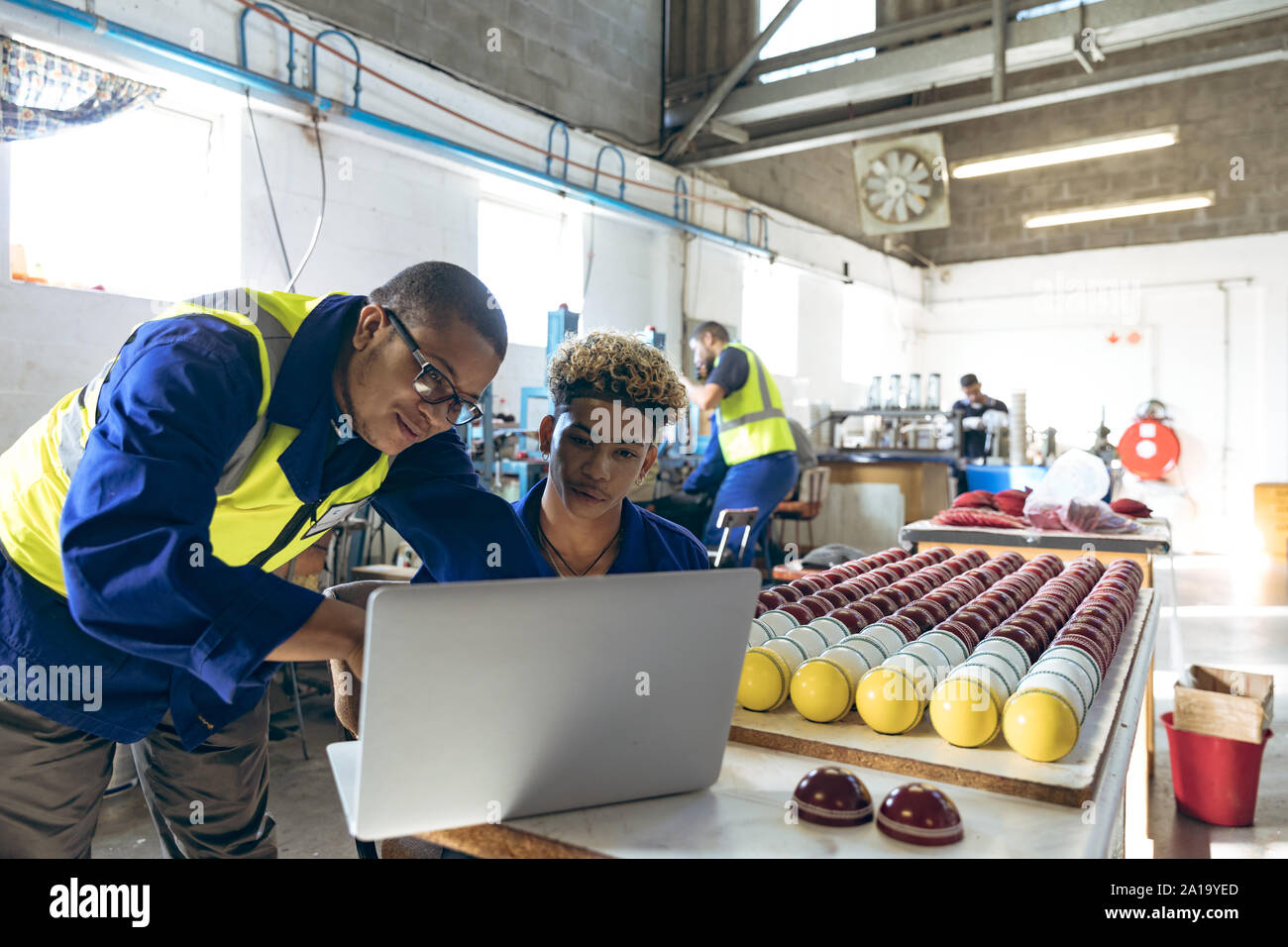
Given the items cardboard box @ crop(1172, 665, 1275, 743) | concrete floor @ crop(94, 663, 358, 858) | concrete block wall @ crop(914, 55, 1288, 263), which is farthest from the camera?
concrete block wall @ crop(914, 55, 1288, 263)

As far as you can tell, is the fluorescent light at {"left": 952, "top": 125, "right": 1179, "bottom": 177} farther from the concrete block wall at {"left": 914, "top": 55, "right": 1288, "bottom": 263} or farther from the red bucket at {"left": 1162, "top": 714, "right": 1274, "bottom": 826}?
the red bucket at {"left": 1162, "top": 714, "right": 1274, "bottom": 826}

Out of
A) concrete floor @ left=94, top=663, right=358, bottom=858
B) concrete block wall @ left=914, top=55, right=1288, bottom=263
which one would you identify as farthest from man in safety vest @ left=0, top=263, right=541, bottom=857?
concrete block wall @ left=914, top=55, right=1288, bottom=263

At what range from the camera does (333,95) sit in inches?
179

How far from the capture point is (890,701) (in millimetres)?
1092

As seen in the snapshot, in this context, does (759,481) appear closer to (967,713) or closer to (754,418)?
(754,418)

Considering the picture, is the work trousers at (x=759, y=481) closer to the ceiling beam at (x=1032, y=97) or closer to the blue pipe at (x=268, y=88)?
the blue pipe at (x=268, y=88)

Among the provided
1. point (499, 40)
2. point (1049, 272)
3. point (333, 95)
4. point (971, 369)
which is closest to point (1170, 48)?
point (1049, 272)

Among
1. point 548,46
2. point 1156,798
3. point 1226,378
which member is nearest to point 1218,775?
point 1156,798

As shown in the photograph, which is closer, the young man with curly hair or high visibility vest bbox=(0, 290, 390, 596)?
high visibility vest bbox=(0, 290, 390, 596)

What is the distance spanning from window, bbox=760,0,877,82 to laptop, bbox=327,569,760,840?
644cm

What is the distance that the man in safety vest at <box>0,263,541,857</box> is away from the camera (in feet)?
2.86

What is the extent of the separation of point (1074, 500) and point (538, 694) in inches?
105
